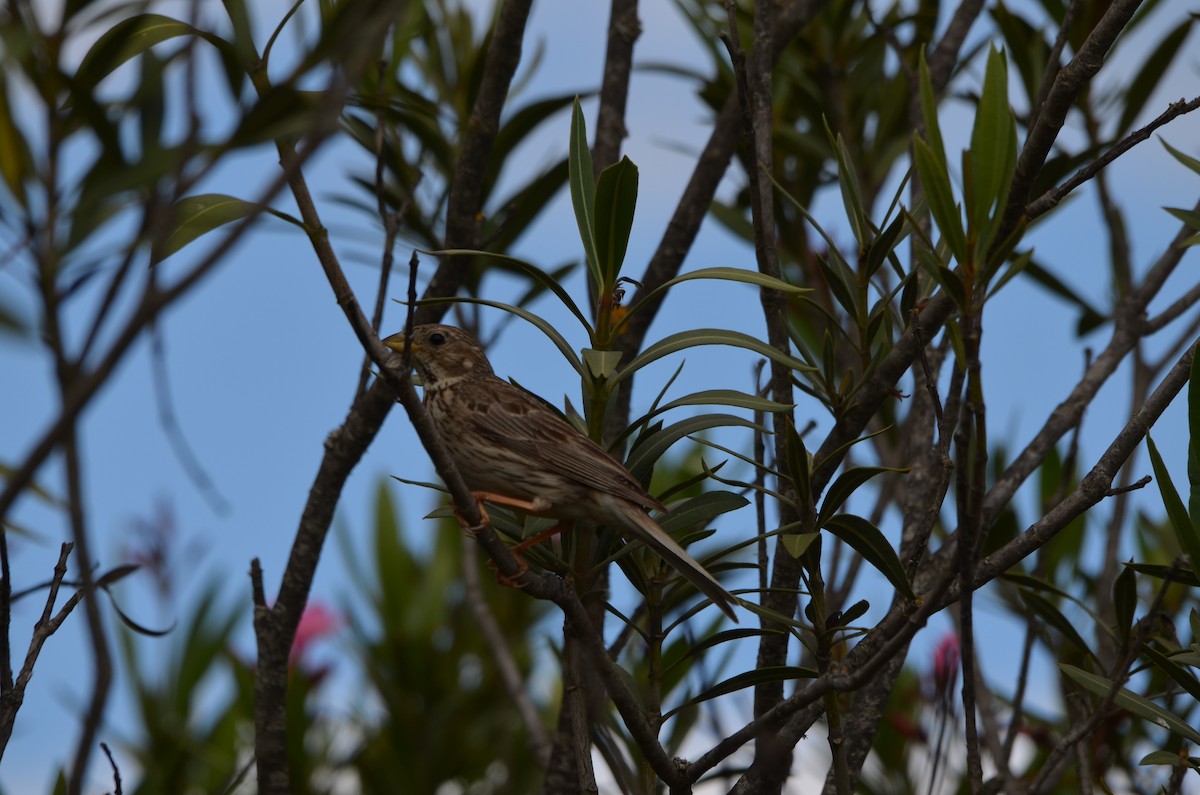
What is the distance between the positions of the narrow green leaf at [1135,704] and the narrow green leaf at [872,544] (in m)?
0.48

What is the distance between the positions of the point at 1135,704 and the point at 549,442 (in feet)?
6.41

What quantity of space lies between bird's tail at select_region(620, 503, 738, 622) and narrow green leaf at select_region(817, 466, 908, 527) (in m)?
0.33

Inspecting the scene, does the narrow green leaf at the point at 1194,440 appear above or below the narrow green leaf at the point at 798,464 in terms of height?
below

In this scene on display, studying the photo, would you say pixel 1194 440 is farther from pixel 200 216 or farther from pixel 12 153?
pixel 12 153

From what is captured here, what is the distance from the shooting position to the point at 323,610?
285 inches

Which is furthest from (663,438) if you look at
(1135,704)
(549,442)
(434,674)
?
(434,674)

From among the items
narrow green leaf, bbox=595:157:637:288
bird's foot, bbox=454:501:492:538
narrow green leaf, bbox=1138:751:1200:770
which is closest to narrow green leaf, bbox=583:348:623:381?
narrow green leaf, bbox=595:157:637:288

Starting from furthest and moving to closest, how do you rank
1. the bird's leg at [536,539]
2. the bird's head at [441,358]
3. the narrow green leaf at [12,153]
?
the bird's head at [441,358] < the bird's leg at [536,539] < the narrow green leaf at [12,153]

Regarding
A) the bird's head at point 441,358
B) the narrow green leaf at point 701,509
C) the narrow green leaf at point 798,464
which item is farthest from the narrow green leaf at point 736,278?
the bird's head at point 441,358

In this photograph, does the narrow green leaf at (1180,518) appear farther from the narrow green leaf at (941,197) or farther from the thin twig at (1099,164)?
the narrow green leaf at (941,197)

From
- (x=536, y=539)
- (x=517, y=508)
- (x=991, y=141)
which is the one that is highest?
(x=517, y=508)

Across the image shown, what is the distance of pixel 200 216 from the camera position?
10.2ft

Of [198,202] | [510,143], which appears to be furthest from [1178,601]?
[198,202]

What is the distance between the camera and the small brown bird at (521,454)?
11.4ft
